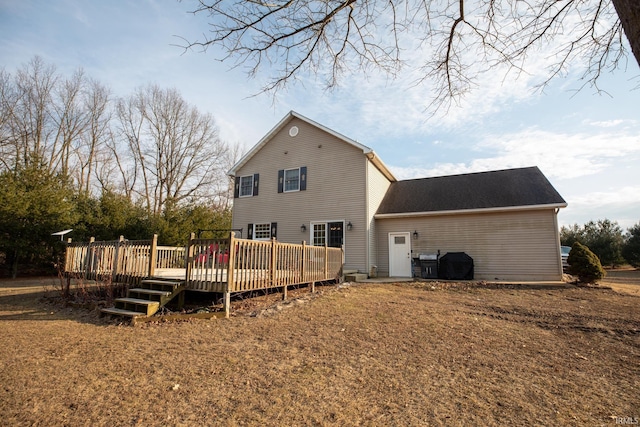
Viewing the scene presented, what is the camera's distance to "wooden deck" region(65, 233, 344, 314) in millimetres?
6301

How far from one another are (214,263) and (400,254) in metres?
9.06

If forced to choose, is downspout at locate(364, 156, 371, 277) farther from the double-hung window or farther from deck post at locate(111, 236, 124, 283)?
deck post at locate(111, 236, 124, 283)

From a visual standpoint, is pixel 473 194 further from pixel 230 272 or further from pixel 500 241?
pixel 230 272

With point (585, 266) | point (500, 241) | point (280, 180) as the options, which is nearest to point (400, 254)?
point (500, 241)

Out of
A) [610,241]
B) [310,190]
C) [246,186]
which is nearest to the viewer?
[310,190]

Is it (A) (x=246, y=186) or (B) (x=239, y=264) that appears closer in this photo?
(B) (x=239, y=264)

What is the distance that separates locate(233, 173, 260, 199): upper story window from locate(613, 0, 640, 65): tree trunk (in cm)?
1442

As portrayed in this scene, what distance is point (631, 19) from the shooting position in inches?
73.3

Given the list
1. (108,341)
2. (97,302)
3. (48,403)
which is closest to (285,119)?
(97,302)

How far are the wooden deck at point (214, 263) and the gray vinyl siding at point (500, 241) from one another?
5.19 m

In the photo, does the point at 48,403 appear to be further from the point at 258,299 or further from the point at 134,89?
the point at 134,89

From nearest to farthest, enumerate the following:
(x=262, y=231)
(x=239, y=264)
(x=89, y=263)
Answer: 1. (x=239, y=264)
2. (x=89, y=263)
3. (x=262, y=231)

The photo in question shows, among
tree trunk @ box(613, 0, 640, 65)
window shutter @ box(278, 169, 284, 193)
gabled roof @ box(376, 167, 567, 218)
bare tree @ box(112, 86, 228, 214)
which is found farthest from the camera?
bare tree @ box(112, 86, 228, 214)

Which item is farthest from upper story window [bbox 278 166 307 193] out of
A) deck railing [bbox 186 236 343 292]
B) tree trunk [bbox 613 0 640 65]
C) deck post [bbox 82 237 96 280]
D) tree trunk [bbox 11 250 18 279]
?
tree trunk [bbox 11 250 18 279]
